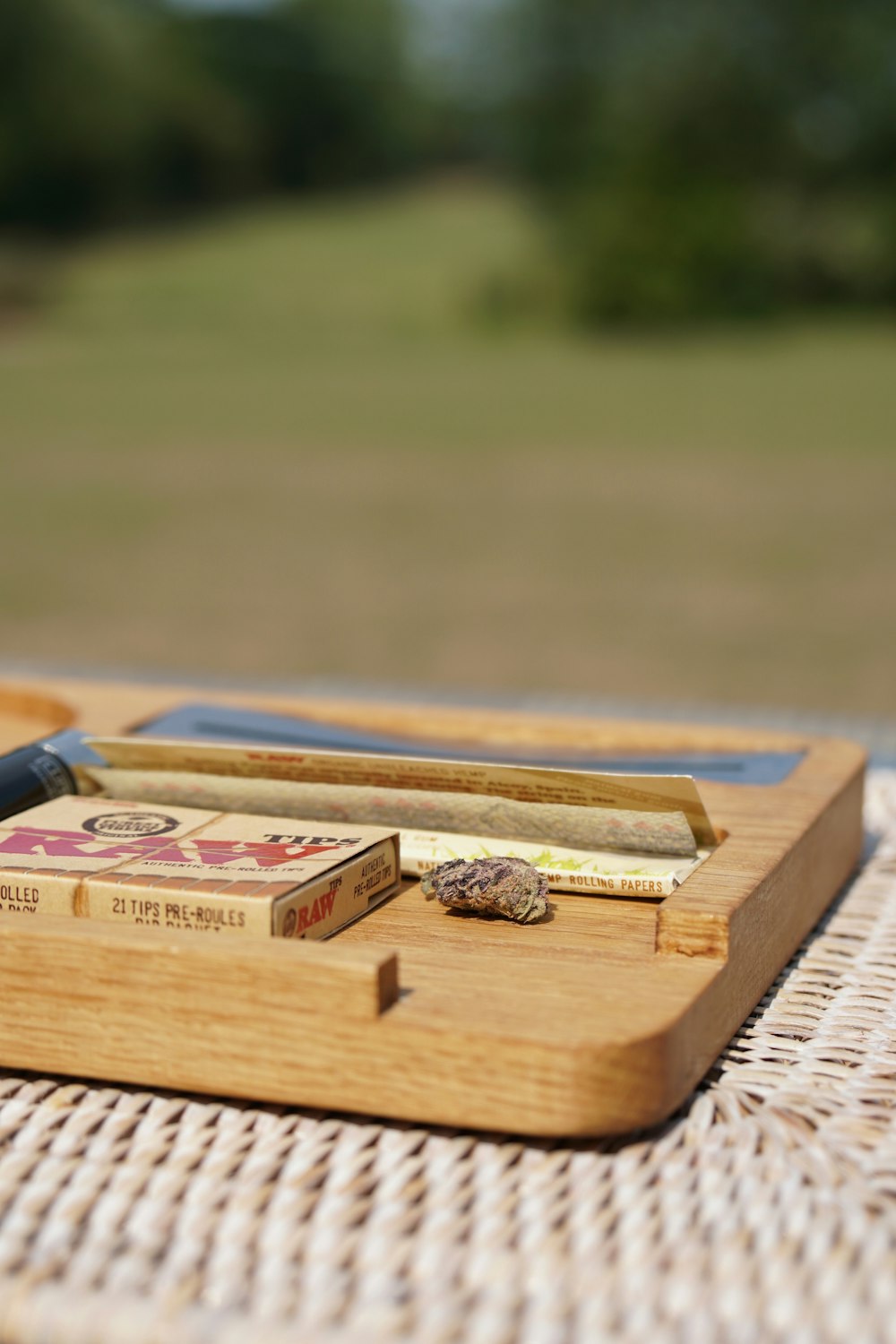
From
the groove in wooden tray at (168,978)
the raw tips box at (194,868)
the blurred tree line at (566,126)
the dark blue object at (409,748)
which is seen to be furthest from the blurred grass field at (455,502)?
the groove in wooden tray at (168,978)

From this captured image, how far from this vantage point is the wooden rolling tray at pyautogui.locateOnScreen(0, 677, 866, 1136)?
1.43 ft

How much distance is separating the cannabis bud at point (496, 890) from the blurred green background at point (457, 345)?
2461mm

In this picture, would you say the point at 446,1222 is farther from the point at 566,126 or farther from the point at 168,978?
the point at 566,126

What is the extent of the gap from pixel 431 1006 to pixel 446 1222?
64 mm

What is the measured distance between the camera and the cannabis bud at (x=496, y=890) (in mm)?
552

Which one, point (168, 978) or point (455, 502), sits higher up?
point (168, 978)

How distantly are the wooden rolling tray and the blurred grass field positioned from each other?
8.15ft

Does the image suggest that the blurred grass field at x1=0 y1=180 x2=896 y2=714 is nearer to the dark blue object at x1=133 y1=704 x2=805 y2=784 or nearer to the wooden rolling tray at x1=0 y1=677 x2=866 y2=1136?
the dark blue object at x1=133 y1=704 x2=805 y2=784

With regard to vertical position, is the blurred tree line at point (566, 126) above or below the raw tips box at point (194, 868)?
above

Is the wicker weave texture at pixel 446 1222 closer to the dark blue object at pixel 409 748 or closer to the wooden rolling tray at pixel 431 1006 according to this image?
the wooden rolling tray at pixel 431 1006

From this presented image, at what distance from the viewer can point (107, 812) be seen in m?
0.60

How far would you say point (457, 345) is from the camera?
8.77 meters

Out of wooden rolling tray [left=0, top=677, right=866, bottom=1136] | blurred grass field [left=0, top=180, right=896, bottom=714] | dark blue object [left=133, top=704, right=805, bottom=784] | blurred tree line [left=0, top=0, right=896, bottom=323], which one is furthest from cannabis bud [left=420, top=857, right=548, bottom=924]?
blurred tree line [left=0, top=0, right=896, bottom=323]

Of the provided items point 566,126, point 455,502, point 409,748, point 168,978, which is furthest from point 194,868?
point 566,126
